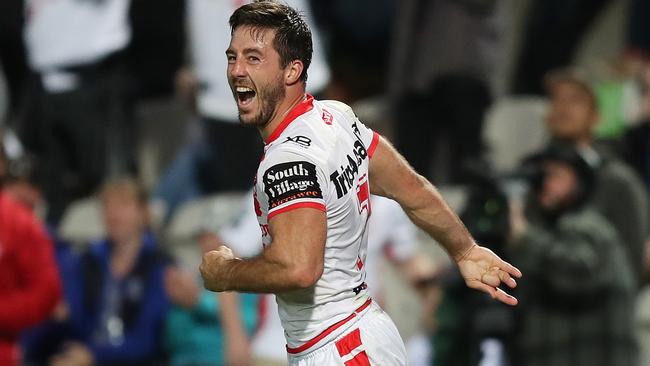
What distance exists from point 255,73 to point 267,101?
10cm

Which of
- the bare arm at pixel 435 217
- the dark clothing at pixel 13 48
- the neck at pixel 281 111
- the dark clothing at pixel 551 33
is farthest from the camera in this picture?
the dark clothing at pixel 13 48

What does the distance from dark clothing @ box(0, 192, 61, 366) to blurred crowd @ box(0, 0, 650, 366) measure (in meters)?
0.01

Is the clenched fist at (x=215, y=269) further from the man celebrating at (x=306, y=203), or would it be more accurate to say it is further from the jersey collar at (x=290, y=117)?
the jersey collar at (x=290, y=117)

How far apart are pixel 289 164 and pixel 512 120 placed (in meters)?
4.86

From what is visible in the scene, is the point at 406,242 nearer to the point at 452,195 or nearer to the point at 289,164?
the point at 452,195

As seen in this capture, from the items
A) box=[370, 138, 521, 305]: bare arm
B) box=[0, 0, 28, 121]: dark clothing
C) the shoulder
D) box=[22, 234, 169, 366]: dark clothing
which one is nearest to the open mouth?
box=[370, 138, 521, 305]: bare arm

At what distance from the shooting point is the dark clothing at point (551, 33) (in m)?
9.14

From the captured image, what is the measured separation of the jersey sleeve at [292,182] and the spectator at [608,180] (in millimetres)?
3231

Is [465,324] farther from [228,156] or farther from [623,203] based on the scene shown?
[228,156]

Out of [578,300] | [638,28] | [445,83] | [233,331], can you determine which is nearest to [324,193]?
[578,300]

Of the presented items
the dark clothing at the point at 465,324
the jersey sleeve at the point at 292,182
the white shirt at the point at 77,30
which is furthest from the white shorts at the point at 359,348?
the white shirt at the point at 77,30

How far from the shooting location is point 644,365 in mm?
7641

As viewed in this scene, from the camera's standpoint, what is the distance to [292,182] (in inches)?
166

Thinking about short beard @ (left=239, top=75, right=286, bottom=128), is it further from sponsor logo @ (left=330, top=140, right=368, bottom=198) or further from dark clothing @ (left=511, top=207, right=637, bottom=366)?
dark clothing @ (left=511, top=207, right=637, bottom=366)
